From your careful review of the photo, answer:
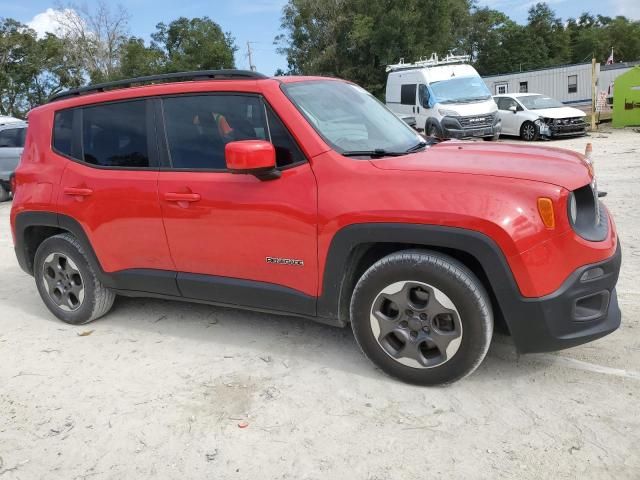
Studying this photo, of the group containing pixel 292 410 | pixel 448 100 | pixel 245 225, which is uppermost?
pixel 448 100

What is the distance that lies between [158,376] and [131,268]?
2.88ft

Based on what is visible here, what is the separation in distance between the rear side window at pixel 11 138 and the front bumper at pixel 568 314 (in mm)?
12287

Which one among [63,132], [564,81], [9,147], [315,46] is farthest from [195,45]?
[63,132]

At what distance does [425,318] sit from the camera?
2994 mm

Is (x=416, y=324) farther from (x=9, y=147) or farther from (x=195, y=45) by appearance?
(x=195, y=45)

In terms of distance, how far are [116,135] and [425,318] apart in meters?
2.51

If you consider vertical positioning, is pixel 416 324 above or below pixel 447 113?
below

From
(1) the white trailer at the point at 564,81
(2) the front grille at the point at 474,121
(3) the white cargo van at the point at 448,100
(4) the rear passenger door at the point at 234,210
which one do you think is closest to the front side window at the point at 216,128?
(4) the rear passenger door at the point at 234,210

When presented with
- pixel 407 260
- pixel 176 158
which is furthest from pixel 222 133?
pixel 407 260

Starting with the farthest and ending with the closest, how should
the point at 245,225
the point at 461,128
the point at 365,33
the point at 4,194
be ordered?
the point at 365,33 → the point at 461,128 → the point at 4,194 → the point at 245,225

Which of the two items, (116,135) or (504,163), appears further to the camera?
(116,135)

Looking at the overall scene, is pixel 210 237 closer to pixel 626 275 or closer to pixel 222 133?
pixel 222 133

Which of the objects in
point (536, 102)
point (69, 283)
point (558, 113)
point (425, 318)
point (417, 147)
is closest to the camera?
point (425, 318)

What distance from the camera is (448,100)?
15703 mm
